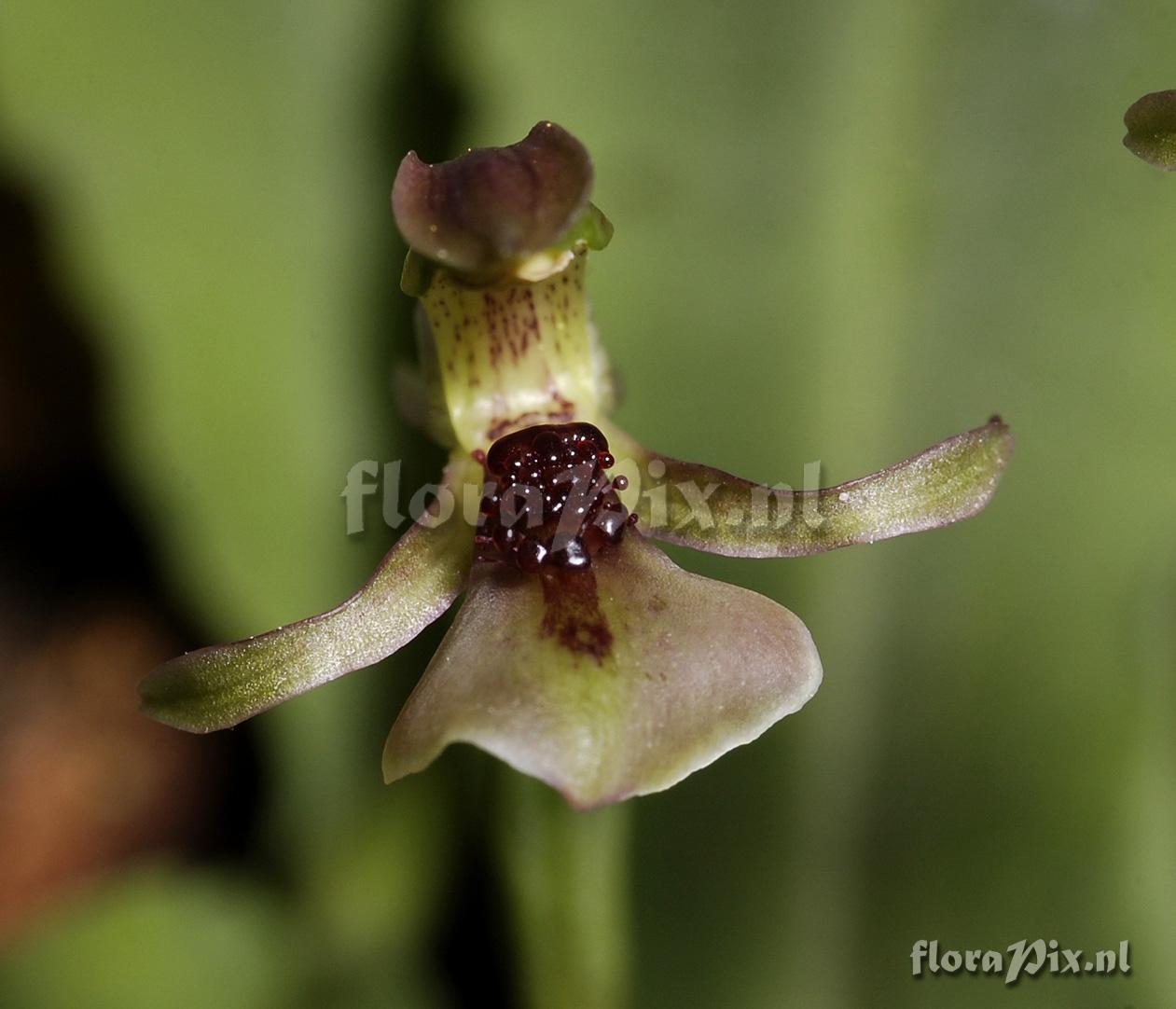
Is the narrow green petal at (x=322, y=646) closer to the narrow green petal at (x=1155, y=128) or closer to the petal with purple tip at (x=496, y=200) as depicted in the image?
the petal with purple tip at (x=496, y=200)

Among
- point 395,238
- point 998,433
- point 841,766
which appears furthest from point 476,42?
point 841,766

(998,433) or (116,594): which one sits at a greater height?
(116,594)

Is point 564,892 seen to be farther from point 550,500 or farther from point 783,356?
point 783,356

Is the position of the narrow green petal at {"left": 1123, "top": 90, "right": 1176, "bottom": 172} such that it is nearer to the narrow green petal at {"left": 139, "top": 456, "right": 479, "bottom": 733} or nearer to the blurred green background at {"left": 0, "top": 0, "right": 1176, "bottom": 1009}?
the blurred green background at {"left": 0, "top": 0, "right": 1176, "bottom": 1009}

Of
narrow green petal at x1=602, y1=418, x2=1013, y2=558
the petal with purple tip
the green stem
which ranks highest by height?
the petal with purple tip

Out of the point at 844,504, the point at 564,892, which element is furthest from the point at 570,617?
the point at 564,892

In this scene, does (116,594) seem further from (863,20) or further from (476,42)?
(863,20)

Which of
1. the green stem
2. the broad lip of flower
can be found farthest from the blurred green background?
the broad lip of flower
